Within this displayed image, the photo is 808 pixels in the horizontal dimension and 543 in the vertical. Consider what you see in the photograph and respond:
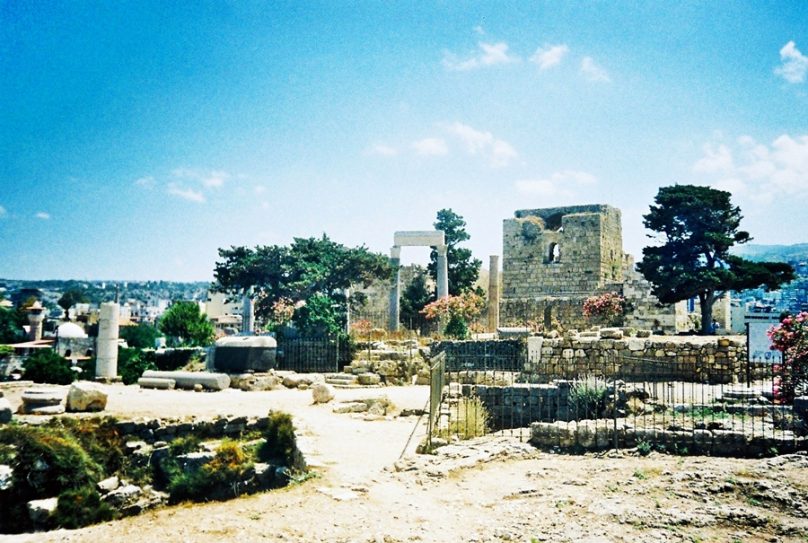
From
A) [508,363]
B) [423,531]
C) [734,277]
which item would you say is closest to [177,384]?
[508,363]

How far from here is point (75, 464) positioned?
10453 mm

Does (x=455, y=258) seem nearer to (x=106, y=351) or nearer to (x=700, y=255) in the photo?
(x=700, y=255)

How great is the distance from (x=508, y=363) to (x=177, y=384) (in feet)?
32.6

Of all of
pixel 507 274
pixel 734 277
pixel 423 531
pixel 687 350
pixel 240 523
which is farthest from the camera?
pixel 507 274

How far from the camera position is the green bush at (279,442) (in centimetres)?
1124

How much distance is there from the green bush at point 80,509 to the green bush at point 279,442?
8.96 feet

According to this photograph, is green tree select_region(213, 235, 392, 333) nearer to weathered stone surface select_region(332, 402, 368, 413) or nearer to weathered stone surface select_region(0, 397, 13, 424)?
weathered stone surface select_region(332, 402, 368, 413)

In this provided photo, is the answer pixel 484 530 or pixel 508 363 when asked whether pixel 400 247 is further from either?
pixel 484 530

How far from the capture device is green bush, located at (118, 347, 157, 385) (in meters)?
19.7

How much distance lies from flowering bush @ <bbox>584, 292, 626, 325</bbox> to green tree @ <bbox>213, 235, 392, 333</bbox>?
8.84 metres

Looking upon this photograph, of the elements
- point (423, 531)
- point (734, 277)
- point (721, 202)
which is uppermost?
point (721, 202)

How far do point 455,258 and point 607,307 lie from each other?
10690 millimetres

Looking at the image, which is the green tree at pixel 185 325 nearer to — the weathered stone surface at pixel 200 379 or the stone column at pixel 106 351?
the stone column at pixel 106 351

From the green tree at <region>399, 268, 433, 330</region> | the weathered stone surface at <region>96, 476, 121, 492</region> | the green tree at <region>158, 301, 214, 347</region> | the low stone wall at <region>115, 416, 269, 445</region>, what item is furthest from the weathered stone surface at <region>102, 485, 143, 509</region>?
the green tree at <region>158, 301, 214, 347</region>
